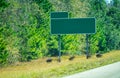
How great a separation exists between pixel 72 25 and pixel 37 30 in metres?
12.1

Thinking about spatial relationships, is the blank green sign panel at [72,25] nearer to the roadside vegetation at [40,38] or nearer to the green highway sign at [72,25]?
the green highway sign at [72,25]

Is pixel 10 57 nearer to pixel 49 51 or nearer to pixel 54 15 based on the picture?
pixel 54 15

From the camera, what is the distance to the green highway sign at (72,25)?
45.0 m

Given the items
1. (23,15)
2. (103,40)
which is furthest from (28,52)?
(103,40)

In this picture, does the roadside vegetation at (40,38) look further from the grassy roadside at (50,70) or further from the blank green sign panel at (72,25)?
the blank green sign panel at (72,25)

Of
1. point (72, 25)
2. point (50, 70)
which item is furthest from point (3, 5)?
point (50, 70)

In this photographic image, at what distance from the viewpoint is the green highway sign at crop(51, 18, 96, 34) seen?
148ft

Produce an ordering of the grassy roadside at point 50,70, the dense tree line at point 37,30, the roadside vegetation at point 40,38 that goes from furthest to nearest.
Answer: the dense tree line at point 37,30
the roadside vegetation at point 40,38
the grassy roadside at point 50,70

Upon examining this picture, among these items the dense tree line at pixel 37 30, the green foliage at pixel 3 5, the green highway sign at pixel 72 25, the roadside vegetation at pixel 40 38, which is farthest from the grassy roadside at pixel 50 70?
the green foliage at pixel 3 5

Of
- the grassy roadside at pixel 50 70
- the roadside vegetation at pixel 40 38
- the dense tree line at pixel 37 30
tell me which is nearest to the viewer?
the grassy roadside at pixel 50 70

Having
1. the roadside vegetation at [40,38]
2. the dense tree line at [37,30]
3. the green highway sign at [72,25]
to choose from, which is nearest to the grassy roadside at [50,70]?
the roadside vegetation at [40,38]

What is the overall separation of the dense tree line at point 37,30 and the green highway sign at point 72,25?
5.20 metres

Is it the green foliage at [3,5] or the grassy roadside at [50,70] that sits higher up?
the green foliage at [3,5]

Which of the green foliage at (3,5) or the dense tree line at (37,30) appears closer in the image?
the green foliage at (3,5)
